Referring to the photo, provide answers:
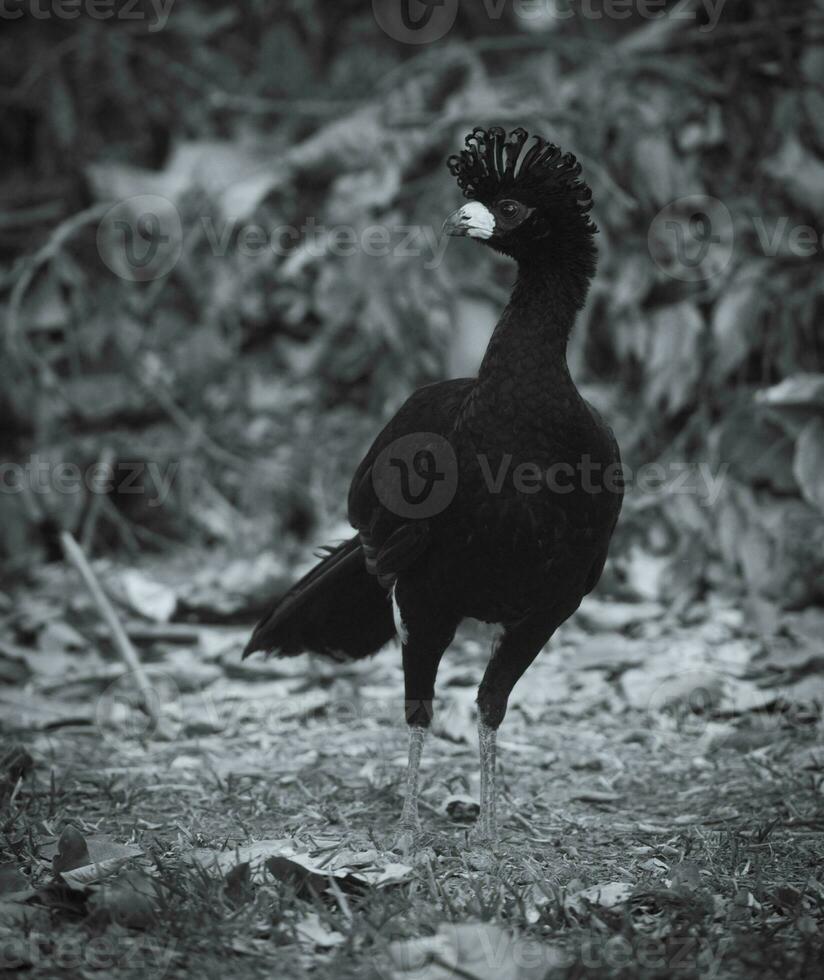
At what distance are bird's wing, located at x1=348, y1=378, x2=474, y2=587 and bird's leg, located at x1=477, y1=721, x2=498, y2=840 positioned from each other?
541mm

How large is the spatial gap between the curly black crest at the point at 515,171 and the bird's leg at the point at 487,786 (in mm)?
1547

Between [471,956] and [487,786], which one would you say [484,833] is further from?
[471,956]

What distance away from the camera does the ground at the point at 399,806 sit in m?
2.55

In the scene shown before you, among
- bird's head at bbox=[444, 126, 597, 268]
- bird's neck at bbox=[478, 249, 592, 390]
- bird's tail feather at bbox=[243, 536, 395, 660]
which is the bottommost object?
bird's tail feather at bbox=[243, 536, 395, 660]

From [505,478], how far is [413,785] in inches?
37.8

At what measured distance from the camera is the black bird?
3260mm

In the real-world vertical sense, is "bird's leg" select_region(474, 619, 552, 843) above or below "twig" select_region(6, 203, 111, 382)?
below

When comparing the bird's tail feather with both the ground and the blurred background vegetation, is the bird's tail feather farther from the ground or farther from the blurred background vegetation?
the blurred background vegetation

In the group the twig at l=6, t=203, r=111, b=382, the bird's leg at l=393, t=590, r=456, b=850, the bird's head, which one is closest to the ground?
the bird's leg at l=393, t=590, r=456, b=850

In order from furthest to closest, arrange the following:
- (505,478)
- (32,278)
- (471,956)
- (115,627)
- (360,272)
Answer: (32,278) → (360,272) → (115,627) → (505,478) → (471,956)

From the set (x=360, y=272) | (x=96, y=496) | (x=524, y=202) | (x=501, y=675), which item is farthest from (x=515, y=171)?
(x=96, y=496)

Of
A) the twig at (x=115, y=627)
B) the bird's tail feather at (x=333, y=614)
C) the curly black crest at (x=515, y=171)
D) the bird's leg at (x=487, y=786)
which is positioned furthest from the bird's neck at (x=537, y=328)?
the twig at (x=115, y=627)

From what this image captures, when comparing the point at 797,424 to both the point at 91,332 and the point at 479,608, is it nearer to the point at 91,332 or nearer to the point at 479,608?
the point at 479,608

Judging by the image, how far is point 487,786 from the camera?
11.3ft
